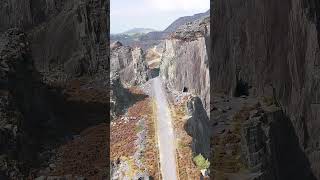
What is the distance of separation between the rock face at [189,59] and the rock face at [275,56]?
9cm

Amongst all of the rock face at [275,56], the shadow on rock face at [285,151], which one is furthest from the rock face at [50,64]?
the shadow on rock face at [285,151]

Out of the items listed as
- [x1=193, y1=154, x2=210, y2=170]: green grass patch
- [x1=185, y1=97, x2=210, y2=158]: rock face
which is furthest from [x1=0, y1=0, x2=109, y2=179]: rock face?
[x1=193, y1=154, x2=210, y2=170]: green grass patch

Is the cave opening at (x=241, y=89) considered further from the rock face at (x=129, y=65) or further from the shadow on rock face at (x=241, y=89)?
the rock face at (x=129, y=65)

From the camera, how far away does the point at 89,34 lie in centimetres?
439

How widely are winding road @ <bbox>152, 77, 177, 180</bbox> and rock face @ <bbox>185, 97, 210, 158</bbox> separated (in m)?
0.20

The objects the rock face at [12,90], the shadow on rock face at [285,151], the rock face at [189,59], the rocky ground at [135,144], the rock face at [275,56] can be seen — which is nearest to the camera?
the rock face at [275,56]

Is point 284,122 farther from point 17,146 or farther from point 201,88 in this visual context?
point 17,146

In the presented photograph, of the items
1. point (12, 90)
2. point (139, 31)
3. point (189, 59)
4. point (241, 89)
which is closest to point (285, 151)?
point (241, 89)

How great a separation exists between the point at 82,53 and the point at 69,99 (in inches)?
18.7

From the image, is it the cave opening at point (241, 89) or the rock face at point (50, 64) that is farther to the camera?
the cave opening at point (241, 89)

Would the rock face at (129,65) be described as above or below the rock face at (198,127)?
above

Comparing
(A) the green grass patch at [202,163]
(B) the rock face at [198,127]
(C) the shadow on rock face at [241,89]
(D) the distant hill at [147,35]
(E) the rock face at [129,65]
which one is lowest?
(A) the green grass patch at [202,163]

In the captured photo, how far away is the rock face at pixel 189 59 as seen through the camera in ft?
14.1

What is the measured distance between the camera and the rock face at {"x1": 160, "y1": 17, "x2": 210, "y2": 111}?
14.1 ft
